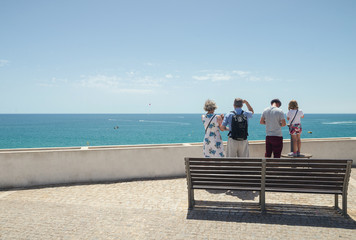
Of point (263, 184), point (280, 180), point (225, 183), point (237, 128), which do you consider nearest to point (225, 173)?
point (225, 183)

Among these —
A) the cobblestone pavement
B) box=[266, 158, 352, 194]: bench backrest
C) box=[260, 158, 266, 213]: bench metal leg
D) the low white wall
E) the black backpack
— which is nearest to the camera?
the cobblestone pavement

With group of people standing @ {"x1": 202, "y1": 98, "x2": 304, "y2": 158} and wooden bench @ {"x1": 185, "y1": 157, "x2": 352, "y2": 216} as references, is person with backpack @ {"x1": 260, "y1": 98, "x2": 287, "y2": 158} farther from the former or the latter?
wooden bench @ {"x1": 185, "y1": 157, "x2": 352, "y2": 216}

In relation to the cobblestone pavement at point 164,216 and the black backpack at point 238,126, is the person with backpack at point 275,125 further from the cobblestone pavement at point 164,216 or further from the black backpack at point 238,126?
the cobblestone pavement at point 164,216

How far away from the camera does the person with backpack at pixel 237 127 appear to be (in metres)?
5.35

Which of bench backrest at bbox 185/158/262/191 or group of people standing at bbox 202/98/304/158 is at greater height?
group of people standing at bbox 202/98/304/158

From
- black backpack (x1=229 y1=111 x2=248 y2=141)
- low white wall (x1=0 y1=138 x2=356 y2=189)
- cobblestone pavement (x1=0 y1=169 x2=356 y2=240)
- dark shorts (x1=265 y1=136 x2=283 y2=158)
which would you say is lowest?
cobblestone pavement (x1=0 y1=169 x2=356 y2=240)

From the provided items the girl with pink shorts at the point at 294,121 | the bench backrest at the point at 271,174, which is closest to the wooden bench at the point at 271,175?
the bench backrest at the point at 271,174

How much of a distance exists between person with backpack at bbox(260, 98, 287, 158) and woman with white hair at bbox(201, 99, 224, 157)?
109 cm

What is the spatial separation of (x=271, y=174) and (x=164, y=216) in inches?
66.3

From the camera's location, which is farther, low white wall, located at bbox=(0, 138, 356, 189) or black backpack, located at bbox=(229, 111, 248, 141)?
low white wall, located at bbox=(0, 138, 356, 189)

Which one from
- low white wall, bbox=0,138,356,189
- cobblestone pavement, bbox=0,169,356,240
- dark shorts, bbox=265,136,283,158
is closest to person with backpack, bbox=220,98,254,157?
dark shorts, bbox=265,136,283,158

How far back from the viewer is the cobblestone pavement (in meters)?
3.50

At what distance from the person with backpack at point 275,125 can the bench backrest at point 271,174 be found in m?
1.80

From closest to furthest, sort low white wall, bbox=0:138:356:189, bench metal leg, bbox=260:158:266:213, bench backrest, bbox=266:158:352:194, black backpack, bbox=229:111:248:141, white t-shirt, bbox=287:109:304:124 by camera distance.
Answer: bench backrest, bbox=266:158:352:194
bench metal leg, bbox=260:158:266:213
black backpack, bbox=229:111:248:141
low white wall, bbox=0:138:356:189
white t-shirt, bbox=287:109:304:124
